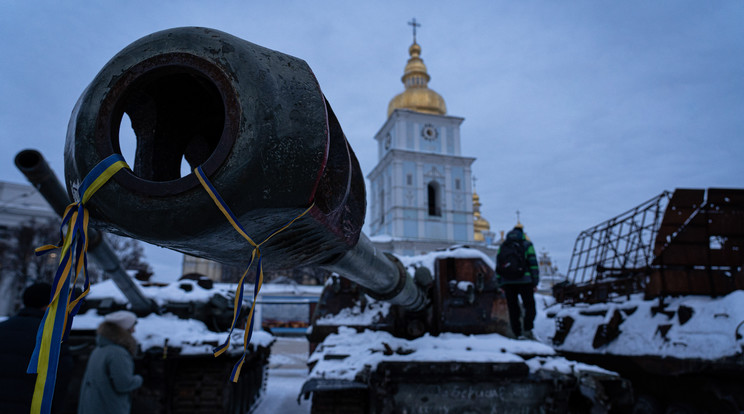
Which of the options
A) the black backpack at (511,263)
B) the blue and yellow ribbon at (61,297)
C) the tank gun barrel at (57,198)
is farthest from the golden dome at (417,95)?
the blue and yellow ribbon at (61,297)

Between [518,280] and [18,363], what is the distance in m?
4.97

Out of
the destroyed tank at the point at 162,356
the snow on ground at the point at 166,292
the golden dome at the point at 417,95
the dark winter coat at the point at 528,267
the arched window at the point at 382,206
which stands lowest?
the destroyed tank at the point at 162,356

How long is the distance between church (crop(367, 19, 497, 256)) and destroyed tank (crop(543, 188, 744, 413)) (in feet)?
95.8

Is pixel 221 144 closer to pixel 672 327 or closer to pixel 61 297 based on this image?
pixel 61 297

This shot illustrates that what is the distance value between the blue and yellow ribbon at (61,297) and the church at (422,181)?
35.8 metres

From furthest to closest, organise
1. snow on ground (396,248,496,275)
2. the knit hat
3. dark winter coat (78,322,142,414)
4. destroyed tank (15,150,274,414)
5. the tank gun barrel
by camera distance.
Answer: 1. snow on ground (396,248,496,275)
2. destroyed tank (15,150,274,414)
3. the knit hat
4. dark winter coat (78,322,142,414)
5. the tank gun barrel

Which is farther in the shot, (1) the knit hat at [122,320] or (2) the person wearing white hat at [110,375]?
(1) the knit hat at [122,320]

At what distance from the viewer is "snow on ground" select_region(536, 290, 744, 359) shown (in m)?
5.93

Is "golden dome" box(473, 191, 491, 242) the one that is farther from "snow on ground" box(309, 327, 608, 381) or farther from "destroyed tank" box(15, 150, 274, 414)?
"snow on ground" box(309, 327, 608, 381)

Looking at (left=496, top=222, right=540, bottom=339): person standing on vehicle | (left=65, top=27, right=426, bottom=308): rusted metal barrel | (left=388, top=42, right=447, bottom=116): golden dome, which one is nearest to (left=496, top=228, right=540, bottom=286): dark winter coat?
(left=496, top=222, right=540, bottom=339): person standing on vehicle

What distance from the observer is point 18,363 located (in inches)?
129

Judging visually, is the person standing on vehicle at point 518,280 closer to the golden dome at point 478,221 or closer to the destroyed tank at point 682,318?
the destroyed tank at point 682,318

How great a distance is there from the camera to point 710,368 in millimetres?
5715

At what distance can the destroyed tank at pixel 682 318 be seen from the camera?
5.95 meters
